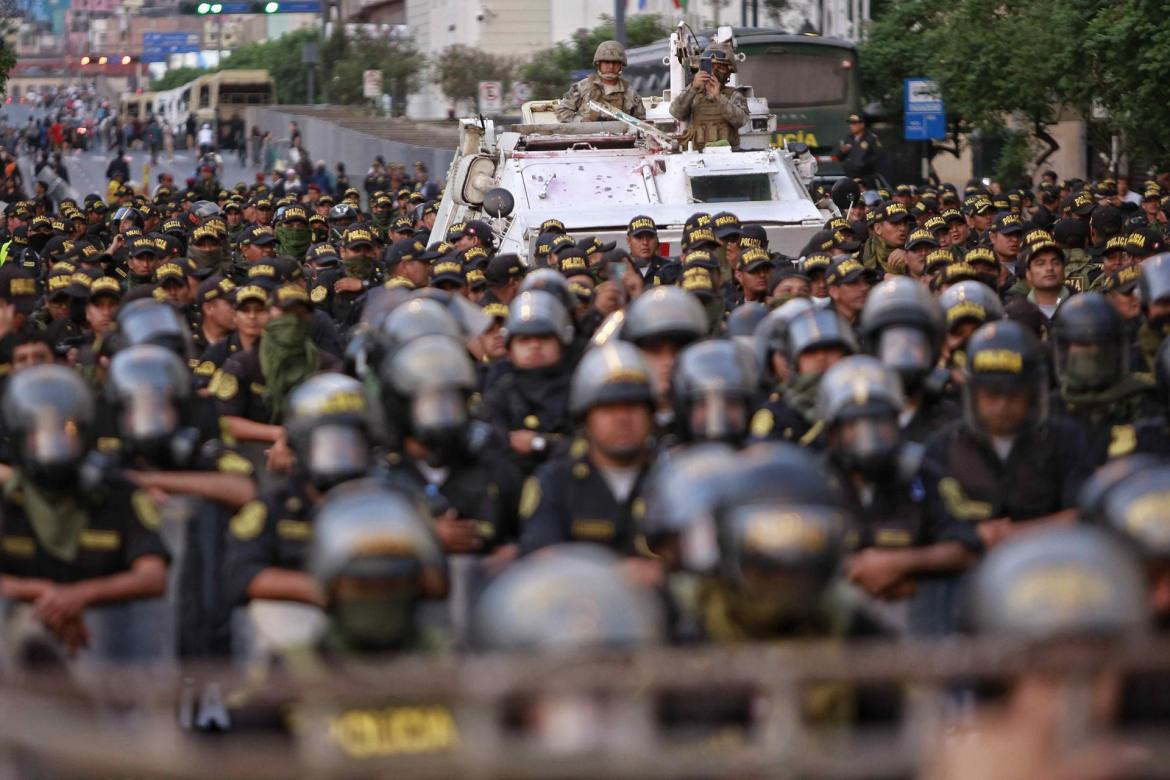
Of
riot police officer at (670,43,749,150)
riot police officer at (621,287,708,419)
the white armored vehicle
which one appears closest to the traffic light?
the white armored vehicle

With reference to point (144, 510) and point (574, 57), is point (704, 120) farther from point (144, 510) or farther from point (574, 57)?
point (574, 57)

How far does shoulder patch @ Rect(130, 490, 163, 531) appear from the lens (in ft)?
23.9

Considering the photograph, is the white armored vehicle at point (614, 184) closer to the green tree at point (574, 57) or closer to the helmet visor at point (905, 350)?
the helmet visor at point (905, 350)

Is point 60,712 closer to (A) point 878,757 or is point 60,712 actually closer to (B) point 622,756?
(B) point 622,756

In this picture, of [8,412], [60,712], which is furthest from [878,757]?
[8,412]

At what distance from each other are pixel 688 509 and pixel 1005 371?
8.93 ft

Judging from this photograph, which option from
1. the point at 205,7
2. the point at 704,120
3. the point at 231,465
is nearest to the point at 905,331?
the point at 231,465

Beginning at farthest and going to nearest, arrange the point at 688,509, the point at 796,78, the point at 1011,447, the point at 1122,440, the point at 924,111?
the point at 796,78 → the point at 924,111 → the point at 1122,440 → the point at 1011,447 → the point at 688,509

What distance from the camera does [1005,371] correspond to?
26.6 ft

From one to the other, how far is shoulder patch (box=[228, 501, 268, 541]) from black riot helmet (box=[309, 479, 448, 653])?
1.70m

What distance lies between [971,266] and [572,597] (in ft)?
32.3

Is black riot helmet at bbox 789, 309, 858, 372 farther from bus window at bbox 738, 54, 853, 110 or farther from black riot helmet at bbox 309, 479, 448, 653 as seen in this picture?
bus window at bbox 738, 54, 853, 110

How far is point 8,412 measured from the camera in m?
7.27

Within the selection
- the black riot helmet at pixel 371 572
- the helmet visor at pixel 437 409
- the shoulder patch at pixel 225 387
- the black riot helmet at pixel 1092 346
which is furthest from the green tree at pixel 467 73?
the black riot helmet at pixel 371 572
